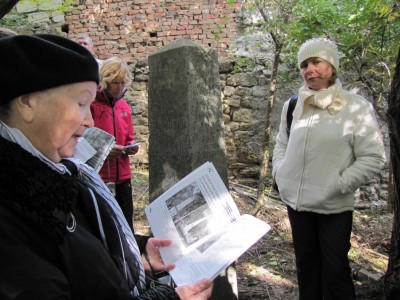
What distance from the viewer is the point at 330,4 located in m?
3.83

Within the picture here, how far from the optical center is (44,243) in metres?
0.77

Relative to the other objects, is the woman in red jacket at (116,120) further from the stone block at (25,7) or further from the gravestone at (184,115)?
the stone block at (25,7)

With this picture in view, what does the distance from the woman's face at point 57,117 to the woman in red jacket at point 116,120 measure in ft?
6.34

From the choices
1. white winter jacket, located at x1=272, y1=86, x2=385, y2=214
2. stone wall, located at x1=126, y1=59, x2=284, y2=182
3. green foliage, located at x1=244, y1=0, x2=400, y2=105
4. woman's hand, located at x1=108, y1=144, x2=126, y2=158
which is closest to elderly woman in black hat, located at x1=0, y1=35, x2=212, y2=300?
white winter jacket, located at x1=272, y1=86, x2=385, y2=214

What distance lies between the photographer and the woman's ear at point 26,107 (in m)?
0.82

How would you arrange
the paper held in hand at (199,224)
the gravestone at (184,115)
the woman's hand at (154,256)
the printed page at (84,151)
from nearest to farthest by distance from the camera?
1. the paper held in hand at (199,224)
2. the woman's hand at (154,256)
3. the printed page at (84,151)
4. the gravestone at (184,115)

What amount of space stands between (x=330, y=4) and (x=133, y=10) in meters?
4.33

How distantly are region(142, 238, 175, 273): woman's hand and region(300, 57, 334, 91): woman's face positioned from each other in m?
1.53

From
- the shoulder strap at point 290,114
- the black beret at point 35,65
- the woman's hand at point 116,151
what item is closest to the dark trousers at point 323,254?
the shoulder strap at point 290,114

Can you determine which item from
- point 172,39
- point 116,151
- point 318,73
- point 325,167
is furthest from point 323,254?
point 172,39

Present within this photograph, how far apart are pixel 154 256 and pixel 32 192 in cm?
70

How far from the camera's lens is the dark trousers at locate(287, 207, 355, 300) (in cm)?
213

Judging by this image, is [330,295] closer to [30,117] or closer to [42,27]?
[30,117]

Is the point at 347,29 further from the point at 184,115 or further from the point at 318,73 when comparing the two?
the point at 184,115
